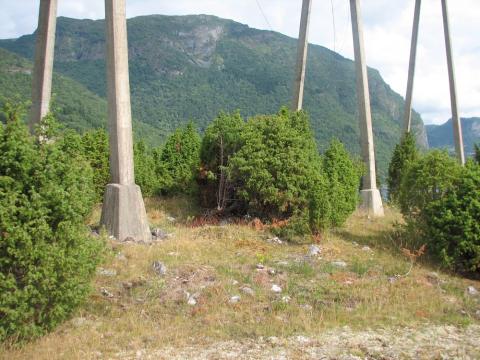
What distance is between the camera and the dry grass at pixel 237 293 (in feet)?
14.5

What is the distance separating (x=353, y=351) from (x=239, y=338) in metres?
1.06

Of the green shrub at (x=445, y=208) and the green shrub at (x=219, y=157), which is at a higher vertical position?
the green shrub at (x=219, y=157)

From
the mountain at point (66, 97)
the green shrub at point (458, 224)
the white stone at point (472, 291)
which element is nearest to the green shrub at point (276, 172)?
the green shrub at point (458, 224)

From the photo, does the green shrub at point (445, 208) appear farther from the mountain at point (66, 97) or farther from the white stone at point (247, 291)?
the mountain at point (66, 97)

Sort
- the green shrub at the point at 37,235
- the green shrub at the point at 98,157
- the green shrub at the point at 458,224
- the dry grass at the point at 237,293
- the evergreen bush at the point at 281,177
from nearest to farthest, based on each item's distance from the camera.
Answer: the green shrub at the point at 37,235 → the dry grass at the point at 237,293 → the green shrub at the point at 458,224 → the evergreen bush at the point at 281,177 → the green shrub at the point at 98,157

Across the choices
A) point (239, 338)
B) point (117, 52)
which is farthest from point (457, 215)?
point (117, 52)

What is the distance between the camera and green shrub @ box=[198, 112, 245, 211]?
10.0 meters

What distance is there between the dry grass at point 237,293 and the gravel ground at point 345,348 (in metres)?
0.16

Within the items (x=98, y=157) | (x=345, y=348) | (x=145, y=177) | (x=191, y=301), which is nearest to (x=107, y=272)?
(x=191, y=301)

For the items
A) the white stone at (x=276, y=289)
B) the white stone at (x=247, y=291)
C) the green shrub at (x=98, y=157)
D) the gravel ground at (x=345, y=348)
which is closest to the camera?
the gravel ground at (x=345, y=348)

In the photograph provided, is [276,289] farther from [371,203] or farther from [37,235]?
[371,203]

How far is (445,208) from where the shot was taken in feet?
24.3

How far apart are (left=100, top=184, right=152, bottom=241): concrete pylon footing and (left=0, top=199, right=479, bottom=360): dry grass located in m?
0.42

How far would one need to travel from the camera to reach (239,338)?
14.6 feet
